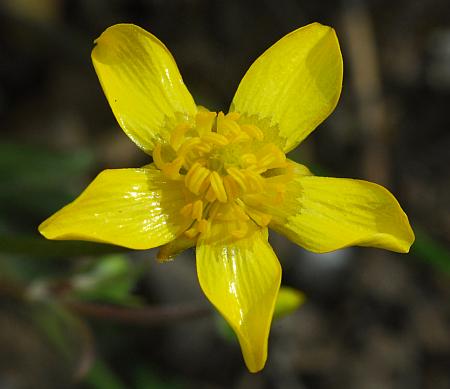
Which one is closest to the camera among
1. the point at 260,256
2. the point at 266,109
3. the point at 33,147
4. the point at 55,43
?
the point at 260,256

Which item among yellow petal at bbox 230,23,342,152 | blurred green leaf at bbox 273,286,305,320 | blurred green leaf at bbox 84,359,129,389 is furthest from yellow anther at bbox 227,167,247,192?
blurred green leaf at bbox 84,359,129,389

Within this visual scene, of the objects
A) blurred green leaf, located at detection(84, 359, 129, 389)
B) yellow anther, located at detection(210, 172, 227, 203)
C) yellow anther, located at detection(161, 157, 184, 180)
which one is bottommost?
blurred green leaf, located at detection(84, 359, 129, 389)

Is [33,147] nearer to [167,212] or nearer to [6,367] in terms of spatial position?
[6,367]

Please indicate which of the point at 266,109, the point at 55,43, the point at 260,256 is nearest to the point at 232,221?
the point at 260,256

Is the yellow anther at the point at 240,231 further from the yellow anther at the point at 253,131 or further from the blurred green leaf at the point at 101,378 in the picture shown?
the blurred green leaf at the point at 101,378

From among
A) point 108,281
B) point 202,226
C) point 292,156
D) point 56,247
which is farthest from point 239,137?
point 292,156

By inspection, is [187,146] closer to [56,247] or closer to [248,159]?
[248,159]

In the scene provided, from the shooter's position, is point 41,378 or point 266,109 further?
point 41,378

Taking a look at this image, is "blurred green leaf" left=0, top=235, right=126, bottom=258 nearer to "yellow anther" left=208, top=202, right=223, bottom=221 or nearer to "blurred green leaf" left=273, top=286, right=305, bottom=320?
"yellow anther" left=208, top=202, right=223, bottom=221
